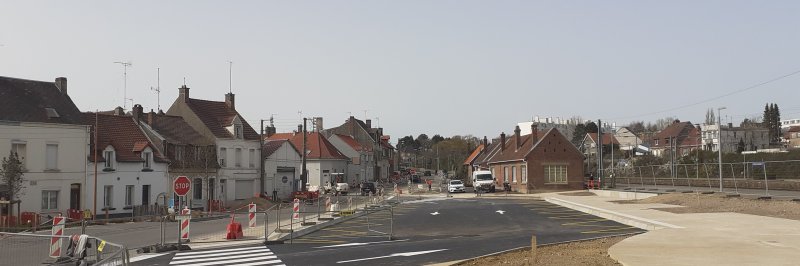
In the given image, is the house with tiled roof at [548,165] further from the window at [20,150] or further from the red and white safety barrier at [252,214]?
the red and white safety barrier at [252,214]

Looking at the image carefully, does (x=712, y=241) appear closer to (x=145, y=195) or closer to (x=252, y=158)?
(x=145, y=195)

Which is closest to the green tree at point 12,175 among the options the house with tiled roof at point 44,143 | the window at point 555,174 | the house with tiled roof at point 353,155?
the house with tiled roof at point 44,143

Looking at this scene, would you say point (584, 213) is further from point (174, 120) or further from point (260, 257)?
point (174, 120)

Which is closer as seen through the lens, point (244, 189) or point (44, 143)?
point (44, 143)

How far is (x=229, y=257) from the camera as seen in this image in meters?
18.0

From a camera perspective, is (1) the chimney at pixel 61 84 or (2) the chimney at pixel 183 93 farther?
(2) the chimney at pixel 183 93

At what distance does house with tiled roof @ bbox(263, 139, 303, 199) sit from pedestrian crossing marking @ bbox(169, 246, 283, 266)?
1621 inches

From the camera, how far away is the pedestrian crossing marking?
54.8 ft

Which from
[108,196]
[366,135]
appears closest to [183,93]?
[108,196]

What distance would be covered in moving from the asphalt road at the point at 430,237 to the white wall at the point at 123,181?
18973 millimetres

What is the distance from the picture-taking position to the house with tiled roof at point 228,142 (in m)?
55.1

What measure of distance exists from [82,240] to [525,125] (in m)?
152

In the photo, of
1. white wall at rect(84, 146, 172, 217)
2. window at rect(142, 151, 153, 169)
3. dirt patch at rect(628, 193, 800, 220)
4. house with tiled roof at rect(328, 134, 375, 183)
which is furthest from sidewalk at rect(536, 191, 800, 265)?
house with tiled roof at rect(328, 134, 375, 183)

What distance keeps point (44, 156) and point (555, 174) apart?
44.5m
